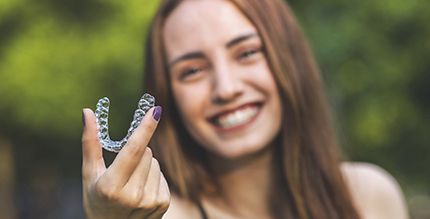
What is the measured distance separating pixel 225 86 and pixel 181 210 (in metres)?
0.37

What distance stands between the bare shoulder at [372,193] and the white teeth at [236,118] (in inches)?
18.8

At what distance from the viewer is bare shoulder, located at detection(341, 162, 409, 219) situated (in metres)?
2.98

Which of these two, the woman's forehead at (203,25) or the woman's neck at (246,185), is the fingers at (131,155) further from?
the woman's neck at (246,185)

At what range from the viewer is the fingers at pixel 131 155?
1.75 meters

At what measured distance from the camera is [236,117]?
104 inches

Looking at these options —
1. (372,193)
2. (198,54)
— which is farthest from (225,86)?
(372,193)

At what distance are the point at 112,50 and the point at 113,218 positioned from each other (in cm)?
470

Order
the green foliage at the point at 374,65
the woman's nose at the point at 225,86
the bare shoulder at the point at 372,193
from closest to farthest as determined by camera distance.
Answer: the woman's nose at the point at 225,86
the bare shoulder at the point at 372,193
the green foliage at the point at 374,65

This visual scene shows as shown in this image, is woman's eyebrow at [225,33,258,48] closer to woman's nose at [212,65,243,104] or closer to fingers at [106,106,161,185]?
woman's nose at [212,65,243,104]

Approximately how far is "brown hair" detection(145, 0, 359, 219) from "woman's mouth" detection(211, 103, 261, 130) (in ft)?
0.37

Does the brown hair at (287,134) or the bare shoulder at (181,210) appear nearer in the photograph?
the bare shoulder at (181,210)

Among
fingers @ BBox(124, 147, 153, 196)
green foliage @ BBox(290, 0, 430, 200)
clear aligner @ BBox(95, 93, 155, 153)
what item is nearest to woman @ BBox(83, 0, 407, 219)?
clear aligner @ BBox(95, 93, 155, 153)

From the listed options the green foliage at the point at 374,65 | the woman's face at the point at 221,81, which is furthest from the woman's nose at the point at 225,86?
the green foliage at the point at 374,65

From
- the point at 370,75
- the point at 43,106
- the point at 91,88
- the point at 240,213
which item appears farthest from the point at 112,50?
the point at 240,213
